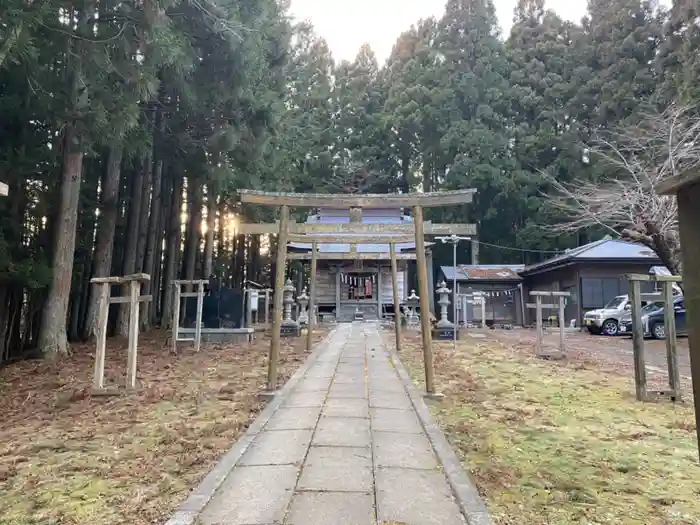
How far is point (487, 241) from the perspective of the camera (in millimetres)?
31422

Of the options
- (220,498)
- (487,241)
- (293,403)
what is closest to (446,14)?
(487,241)

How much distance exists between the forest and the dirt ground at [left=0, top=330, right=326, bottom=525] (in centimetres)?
254

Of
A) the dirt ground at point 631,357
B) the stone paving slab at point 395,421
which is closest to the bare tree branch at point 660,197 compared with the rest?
the dirt ground at point 631,357

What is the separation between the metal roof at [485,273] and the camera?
82.3 ft

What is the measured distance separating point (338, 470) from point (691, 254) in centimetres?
232

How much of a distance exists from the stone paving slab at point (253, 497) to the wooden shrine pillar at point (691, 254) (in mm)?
1961

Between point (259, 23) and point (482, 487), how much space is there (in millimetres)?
10313

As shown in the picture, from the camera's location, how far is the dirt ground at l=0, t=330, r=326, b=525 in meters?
2.77

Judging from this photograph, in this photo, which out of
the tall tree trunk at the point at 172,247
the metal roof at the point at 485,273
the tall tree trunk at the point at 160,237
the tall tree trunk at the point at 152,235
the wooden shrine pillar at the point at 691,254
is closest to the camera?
the wooden shrine pillar at the point at 691,254

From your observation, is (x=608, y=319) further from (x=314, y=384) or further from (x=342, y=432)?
(x=342, y=432)

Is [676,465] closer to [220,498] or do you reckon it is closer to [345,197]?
[220,498]

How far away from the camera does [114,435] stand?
419cm

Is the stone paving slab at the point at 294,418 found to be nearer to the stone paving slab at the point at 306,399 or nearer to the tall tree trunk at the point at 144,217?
the stone paving slab at the point at 306,399

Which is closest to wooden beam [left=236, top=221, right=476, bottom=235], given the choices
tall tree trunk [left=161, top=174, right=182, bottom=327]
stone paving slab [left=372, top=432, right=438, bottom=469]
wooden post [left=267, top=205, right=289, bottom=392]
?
wooden post [left=267, top=205, right=289, bottom=392]
